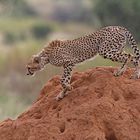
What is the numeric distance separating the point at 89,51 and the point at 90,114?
971mm

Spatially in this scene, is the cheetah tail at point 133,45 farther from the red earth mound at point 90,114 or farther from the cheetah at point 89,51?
the red earth mound at point 90,114

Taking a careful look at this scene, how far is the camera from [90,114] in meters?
7.05

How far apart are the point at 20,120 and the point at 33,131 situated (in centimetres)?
47

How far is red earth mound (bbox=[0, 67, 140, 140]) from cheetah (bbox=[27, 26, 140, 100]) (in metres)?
0.16

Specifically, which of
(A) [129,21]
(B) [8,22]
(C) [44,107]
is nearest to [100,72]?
(C) [44,107]

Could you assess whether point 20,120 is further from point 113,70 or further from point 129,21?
point 129,21

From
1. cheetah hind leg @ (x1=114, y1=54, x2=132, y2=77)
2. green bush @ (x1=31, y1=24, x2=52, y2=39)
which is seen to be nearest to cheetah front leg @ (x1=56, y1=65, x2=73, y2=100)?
cheetah hind leg @ (x1=114, y1=54, x2=132, y2=77)

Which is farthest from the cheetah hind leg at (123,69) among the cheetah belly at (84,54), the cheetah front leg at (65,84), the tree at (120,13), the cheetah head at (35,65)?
the tree at (120,13)

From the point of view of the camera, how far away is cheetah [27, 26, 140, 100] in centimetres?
759

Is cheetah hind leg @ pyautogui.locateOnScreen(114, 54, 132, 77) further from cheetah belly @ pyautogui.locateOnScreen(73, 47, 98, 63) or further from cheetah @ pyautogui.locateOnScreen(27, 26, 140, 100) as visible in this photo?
cheetah belly @ pyautogui.locateOnScreen(73, 47, 98, 63)

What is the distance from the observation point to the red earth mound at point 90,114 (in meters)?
6.94

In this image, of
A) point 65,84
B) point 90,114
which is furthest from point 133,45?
point 90,114

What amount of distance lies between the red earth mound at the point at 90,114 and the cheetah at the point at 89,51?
0.54 ft

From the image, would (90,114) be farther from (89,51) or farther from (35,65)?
(35,65)
